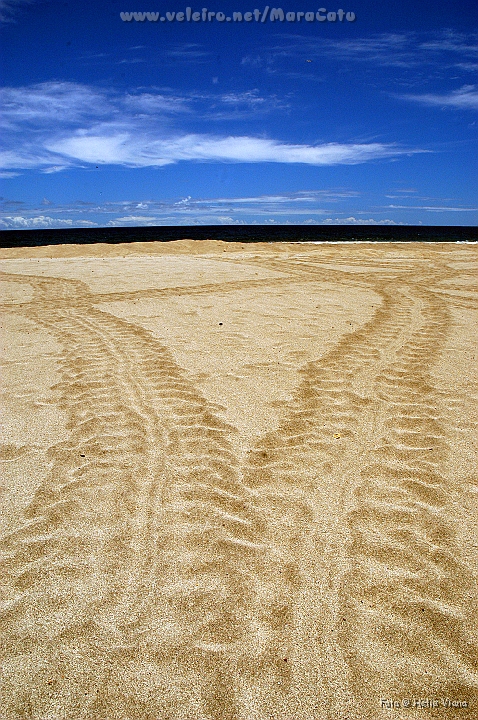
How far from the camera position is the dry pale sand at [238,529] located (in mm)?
1693

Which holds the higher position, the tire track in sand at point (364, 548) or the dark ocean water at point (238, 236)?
the dark ocean water at point (238, 236)

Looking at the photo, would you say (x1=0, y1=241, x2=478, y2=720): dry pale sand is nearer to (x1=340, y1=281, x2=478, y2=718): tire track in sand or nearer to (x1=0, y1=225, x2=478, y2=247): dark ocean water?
(x1=340, y1=281, x2=478, y2=718): tire track in sand

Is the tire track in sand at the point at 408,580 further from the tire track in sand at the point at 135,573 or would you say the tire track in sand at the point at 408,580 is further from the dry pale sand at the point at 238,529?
the tire track in sand at the point at 135,573

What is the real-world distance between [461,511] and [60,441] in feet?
8.64

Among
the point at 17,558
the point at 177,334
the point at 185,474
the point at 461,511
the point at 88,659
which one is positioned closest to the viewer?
the point at 88,659

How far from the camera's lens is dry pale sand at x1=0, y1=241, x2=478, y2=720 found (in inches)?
66.7

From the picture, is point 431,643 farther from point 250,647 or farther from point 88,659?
point 88,659

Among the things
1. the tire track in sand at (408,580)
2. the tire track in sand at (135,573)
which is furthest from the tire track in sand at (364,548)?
the tire track in sand at (135,573)

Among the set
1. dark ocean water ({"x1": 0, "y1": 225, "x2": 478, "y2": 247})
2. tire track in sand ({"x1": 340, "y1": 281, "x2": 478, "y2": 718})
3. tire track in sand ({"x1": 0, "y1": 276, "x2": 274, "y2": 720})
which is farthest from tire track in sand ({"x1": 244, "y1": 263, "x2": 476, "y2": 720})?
dark ocean water ({"x1": 0, "y1": 225, "x2": 478, "y2": 247})

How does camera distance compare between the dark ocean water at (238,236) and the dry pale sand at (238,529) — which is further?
the dark ocean water at (238,236)

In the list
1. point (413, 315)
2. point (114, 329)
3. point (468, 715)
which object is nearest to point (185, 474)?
point (468, 715)

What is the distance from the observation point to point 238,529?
2.41 meters

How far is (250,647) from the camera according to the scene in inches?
71.2

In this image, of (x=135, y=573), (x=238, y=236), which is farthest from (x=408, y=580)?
(x=238, y=236)
